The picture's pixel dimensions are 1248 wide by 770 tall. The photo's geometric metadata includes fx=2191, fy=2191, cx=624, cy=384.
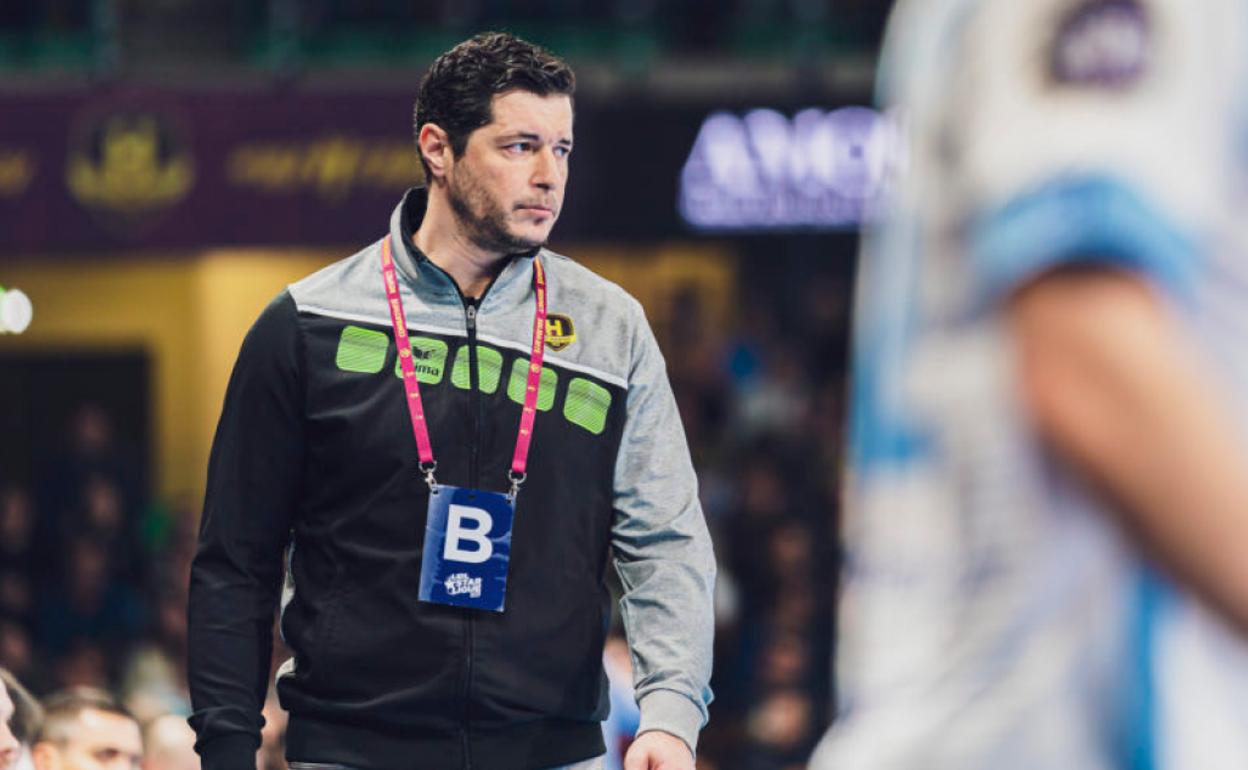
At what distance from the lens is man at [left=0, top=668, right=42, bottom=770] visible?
438 centimetres

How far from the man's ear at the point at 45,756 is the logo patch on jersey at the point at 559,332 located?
2038mm

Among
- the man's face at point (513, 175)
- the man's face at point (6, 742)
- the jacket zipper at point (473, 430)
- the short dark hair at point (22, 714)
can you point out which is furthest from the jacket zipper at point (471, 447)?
the short dark hair at point (22, 714)

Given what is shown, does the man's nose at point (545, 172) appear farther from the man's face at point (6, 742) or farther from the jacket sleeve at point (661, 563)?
the man's face at point (6, 742)

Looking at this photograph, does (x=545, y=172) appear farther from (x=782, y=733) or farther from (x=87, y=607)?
(x=87, y=607)

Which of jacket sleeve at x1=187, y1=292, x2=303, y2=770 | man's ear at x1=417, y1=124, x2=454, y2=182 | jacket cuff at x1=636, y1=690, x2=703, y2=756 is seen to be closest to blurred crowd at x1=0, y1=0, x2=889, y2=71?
man's ear at x1=417, y1=124, x2=454, y2=182

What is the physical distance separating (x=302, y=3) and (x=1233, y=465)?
591 inches

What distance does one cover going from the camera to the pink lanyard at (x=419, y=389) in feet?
11.5

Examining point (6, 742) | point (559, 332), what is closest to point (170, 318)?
point (6, 742)

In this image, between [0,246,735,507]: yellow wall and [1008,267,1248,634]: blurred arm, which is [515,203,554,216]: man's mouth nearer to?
[1008,267,1248,634]: blurred arm

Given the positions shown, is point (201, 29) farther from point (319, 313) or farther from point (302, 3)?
point (319, 313)

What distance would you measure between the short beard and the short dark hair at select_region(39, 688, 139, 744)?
6.82ft

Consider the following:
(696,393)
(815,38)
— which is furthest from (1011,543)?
(815,38)

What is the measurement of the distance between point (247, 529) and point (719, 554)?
316 inches

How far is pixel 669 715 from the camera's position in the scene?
3.55 meters
